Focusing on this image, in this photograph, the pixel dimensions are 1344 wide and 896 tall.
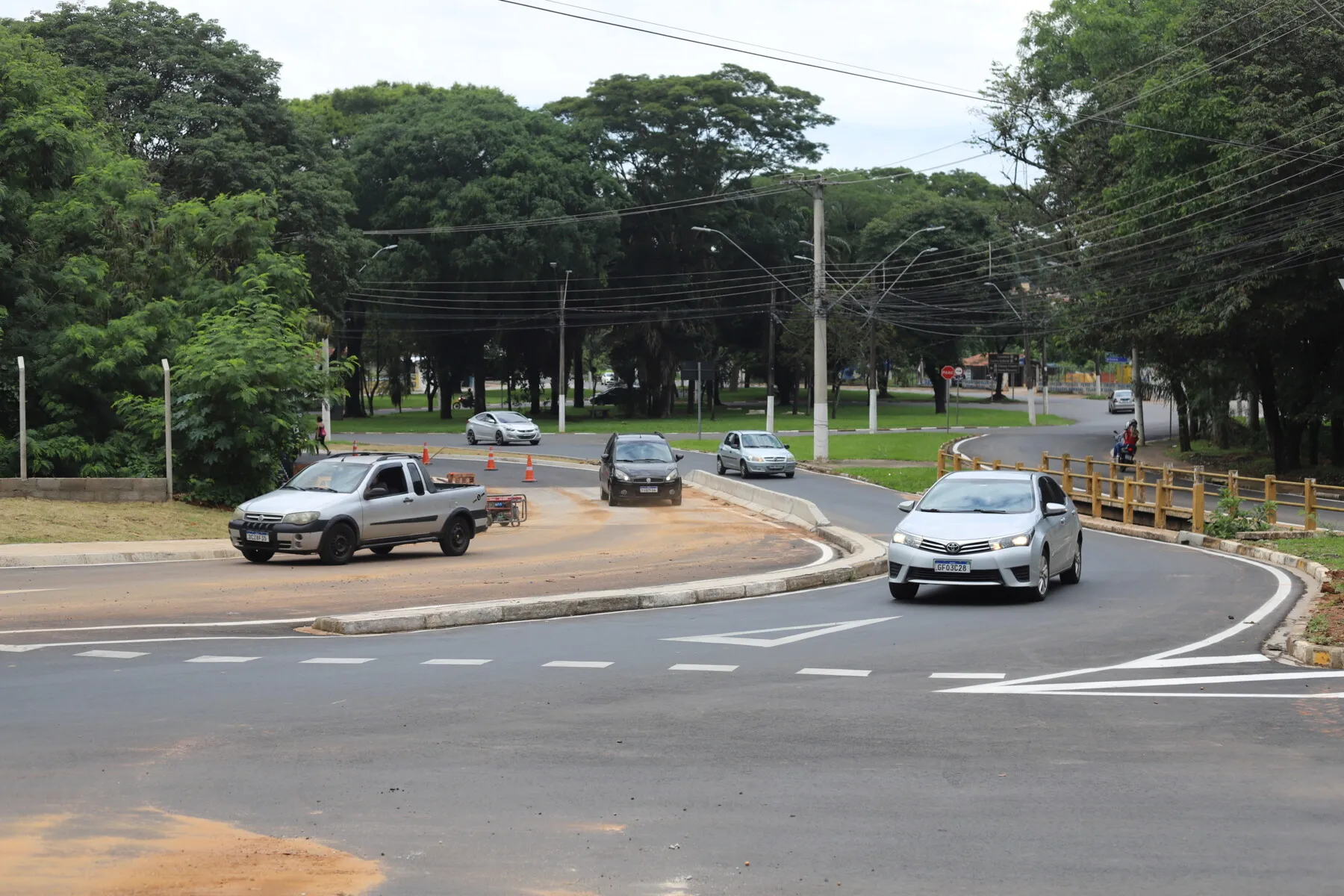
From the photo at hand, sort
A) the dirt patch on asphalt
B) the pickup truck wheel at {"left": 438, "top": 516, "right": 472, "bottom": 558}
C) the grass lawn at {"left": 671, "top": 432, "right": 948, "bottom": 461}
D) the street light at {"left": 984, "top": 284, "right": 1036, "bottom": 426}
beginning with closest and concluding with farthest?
the dirt patch on asphalt → the pickup truck wheel at {"left": 438, "top": 516, "right": 472, "bottom": 558} → the grass lawn at {"left": 671, "top": 432, "right": 948, "bottom": 461} → the street light at {"left": 984, "top": 284, "right": 1036, "bottom": 426}

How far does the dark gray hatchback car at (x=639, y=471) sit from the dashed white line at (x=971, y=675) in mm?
24079

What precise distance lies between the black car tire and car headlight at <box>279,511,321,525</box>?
8501 mm

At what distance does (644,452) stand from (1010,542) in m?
20.8

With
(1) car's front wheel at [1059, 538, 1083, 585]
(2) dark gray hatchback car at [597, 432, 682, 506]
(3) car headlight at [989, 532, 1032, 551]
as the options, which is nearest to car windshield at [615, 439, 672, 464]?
(2) dark gray hatchback car at [597, 432, 682, 506]

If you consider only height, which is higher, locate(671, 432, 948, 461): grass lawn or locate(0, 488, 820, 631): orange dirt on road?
locate(671, 432, 948, 461): grass lawn

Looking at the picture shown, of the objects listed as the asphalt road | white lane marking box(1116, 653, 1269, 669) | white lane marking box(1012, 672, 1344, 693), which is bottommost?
white lane marking box(1116, 653, 1269, 669)

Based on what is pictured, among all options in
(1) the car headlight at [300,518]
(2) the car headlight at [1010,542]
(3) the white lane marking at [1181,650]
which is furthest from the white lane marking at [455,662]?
(1) the car headlight at [300,518]

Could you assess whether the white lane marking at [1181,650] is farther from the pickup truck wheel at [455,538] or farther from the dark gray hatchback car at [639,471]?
the dark gray hatchback car at [639,471]

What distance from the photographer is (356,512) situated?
2072 cm

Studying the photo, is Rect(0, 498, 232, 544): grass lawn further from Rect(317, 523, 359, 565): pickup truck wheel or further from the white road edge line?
the white road edge line

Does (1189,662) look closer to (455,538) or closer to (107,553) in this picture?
(455,538)

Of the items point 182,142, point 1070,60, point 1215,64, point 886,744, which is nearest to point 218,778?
point 886,744

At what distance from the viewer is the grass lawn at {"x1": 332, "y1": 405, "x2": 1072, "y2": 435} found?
77250 mm

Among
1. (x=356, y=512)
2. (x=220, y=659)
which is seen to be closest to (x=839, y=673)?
(x=220, y=659)
